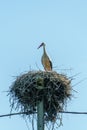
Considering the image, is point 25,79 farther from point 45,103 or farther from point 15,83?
point 45,103

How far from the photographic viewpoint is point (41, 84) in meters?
9.30

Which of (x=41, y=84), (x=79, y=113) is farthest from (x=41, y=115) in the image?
(x=41, y=84)

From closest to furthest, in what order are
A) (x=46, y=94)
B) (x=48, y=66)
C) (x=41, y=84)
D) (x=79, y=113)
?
(x=79, y=113), (x=46, y=94), (x=41, y=84), (x=48, y=66)

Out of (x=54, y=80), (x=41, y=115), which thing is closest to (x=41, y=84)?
(x=54, y=80)

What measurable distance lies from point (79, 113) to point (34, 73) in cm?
304

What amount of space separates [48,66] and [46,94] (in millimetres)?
2823

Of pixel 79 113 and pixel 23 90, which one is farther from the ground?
pixel 23 90

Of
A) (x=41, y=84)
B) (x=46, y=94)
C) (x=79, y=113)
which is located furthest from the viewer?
(x=41, y=84)

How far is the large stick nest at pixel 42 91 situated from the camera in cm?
874

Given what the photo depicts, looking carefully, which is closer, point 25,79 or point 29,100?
point 29,100

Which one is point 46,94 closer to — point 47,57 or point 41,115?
point 41,115

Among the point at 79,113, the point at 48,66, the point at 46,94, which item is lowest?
the point at 79,113

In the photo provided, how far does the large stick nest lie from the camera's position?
28.7ft

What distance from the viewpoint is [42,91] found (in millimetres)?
8891
